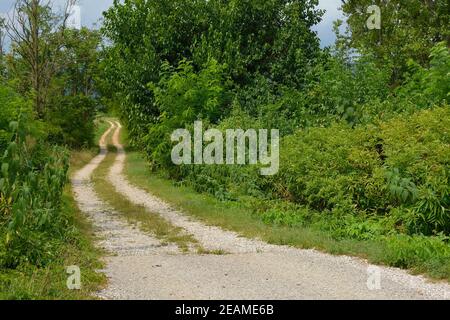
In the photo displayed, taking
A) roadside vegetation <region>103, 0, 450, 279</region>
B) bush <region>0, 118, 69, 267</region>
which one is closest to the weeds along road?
roadside vegetation <region>103, 0, 450, 279</region>

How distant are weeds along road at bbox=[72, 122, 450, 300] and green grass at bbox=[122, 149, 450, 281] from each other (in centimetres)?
24

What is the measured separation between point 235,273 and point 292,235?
2.67m

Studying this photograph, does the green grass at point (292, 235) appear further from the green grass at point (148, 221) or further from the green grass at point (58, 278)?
the green grass at point (58, 278)

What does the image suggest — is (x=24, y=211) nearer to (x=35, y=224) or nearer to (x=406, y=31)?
(x=35, y=224)

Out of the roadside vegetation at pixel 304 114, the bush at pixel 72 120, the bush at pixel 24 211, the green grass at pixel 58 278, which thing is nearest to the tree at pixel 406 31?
the roadside vegetation at pixel 304 114

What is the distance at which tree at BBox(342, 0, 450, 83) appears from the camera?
24188mm

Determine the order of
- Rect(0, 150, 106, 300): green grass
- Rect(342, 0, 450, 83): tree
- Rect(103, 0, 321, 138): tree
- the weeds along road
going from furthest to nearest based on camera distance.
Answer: Rect(342, 0, 450, 83): tree, Rect(103, 0, 321, 138): tree, the weeds along road, Rect(0, 150, 106, 300): green grass

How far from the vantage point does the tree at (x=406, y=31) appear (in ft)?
79.4

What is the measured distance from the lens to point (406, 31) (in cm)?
2459

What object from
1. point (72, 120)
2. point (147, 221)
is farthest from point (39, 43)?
point (147, 221)

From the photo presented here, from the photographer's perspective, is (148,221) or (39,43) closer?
(148,221)

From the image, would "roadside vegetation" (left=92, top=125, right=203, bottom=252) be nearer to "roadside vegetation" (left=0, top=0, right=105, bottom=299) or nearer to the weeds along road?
the weeds along road

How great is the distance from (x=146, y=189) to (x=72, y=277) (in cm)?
1231

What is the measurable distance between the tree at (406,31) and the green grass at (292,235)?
11716mm
